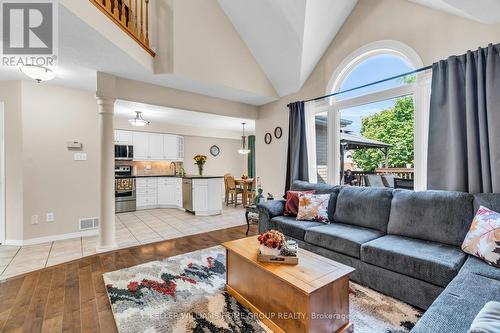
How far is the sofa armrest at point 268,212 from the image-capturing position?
3.29 metres

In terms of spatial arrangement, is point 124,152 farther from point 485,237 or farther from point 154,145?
point 485,237

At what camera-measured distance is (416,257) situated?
1.88 meters

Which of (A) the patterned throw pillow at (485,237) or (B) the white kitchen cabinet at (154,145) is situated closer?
(A) the patterned throw pillow at (485,237)

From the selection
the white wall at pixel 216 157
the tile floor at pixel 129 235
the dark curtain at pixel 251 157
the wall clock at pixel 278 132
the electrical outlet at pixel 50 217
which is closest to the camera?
the tile floor at pixel 129 235

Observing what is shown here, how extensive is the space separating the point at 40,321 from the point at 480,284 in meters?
3.04

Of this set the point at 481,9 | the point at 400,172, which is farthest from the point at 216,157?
the point at 481,9

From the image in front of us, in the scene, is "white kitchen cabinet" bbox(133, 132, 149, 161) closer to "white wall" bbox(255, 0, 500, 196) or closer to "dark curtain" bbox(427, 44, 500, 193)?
"white wall" bbox(255, 0, 500, 196)

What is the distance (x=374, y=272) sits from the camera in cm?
213

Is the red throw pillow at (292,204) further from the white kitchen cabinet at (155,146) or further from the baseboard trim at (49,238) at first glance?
A: the white kitchen cabinet at (155,146)

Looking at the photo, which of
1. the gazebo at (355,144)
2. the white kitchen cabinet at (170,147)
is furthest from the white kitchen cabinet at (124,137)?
the gazebo at (355,144)

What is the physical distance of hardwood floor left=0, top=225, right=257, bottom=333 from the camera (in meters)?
1.78

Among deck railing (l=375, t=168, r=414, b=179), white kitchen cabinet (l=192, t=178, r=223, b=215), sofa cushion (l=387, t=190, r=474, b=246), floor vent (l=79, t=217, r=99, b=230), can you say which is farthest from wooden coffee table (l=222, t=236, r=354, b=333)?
white kitchen cabinet (l=192, t=178, r=223, b=215)

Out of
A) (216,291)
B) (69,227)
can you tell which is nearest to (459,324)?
(216,291)

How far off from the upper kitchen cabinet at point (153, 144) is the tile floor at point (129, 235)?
1.59 metres
